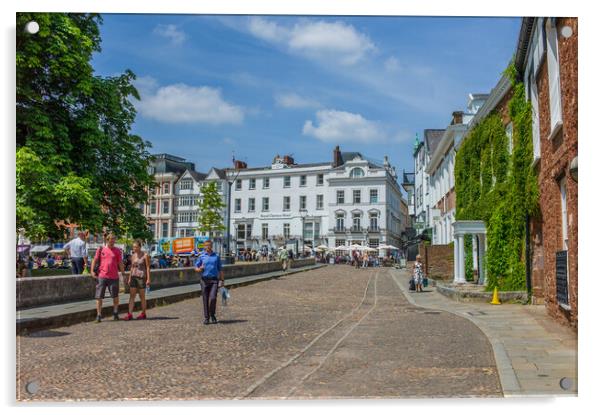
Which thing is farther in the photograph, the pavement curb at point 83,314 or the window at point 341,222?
the window at point 341,222

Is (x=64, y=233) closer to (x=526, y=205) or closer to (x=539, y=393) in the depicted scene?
(x=539, y=393)

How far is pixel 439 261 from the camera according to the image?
2714 centimetres

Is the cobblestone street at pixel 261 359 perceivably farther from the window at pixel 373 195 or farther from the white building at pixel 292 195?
the window at pixel 373 195

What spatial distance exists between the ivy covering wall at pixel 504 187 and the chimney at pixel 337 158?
476 centimetres

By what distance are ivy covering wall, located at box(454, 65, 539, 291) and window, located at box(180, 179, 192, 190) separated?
6.02m

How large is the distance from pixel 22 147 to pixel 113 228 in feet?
4.79

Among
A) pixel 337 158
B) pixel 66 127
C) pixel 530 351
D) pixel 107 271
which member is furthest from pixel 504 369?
pixel 107 271

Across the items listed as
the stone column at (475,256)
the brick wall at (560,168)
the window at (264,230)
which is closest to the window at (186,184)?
the window at (264,230)

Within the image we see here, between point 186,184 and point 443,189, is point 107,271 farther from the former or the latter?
point 443,189

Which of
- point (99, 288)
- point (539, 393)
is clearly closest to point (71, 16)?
point (539, 393)

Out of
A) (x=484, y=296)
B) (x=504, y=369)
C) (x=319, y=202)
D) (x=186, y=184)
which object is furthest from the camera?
(x=484, y=296)

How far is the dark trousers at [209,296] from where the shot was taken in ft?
35.7

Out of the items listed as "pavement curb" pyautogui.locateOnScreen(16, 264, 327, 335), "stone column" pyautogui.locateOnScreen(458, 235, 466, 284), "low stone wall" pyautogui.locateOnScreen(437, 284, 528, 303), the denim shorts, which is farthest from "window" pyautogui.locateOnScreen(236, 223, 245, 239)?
"stone column" pyautogui.locateOnScreen(458, 235, 466, 284)

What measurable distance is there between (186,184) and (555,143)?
19.8 ft
